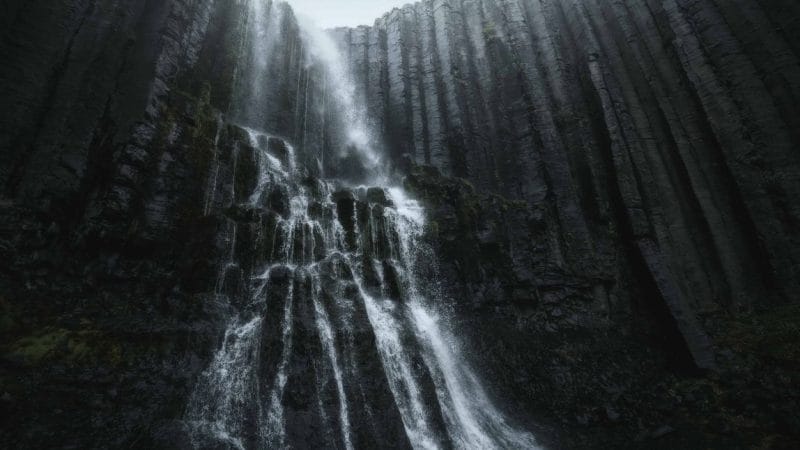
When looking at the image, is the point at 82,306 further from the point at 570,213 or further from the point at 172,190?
the point at 570,213

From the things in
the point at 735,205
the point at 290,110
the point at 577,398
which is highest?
the point at 290,110

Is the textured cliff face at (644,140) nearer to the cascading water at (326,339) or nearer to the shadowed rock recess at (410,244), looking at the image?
the shadowed rock recess at (410,244)

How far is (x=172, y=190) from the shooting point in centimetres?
1330

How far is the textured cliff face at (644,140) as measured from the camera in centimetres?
1558

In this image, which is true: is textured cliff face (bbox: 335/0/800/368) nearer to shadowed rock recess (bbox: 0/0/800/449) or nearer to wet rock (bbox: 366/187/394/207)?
shadowed rock recess (bbox: 0/0/800/449)

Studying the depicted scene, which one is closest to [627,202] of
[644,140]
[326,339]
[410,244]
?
[644,140]

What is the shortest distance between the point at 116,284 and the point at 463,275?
494 inches

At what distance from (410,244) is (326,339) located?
6.43 metres

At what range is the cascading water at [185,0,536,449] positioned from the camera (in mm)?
9680

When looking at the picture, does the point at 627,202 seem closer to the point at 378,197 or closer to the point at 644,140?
the point at 644,140

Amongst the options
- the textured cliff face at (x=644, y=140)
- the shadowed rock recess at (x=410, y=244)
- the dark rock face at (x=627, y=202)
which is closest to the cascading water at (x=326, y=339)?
the shadowed rock recess at (x=410, y=244)

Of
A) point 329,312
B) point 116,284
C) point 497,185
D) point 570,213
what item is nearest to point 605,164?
point 570,213

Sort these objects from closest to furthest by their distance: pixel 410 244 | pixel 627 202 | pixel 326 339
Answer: pixel 326 339, pixel 410 244, pixel 627 202

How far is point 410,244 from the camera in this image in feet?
54.7
